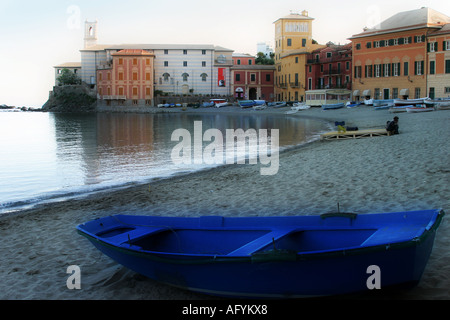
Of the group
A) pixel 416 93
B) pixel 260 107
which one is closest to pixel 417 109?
pixel 416 93

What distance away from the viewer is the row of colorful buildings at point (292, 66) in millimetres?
52438

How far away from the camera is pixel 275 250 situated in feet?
15.4

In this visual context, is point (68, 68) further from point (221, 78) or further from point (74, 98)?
point (221, 78)

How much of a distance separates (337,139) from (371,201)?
13455mm

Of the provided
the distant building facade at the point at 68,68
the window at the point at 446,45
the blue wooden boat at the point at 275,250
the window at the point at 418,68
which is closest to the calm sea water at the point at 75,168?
the blue wooden boat at the point at 275,250

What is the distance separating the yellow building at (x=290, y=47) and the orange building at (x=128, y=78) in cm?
2372

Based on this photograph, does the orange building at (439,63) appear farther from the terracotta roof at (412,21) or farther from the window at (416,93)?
the terracotta roof at (412,21)

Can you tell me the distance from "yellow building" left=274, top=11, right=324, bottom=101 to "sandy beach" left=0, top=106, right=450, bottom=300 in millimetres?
62988

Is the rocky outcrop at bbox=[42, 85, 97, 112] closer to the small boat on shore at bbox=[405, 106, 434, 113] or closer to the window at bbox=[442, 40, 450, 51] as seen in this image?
the window at bbox=[442, 40, 450, 51]

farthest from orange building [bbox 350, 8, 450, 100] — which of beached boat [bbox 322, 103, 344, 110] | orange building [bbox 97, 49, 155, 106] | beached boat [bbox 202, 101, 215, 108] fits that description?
orange building [bbox 97, 49, 155, 106]

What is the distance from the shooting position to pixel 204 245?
6.17 meters
